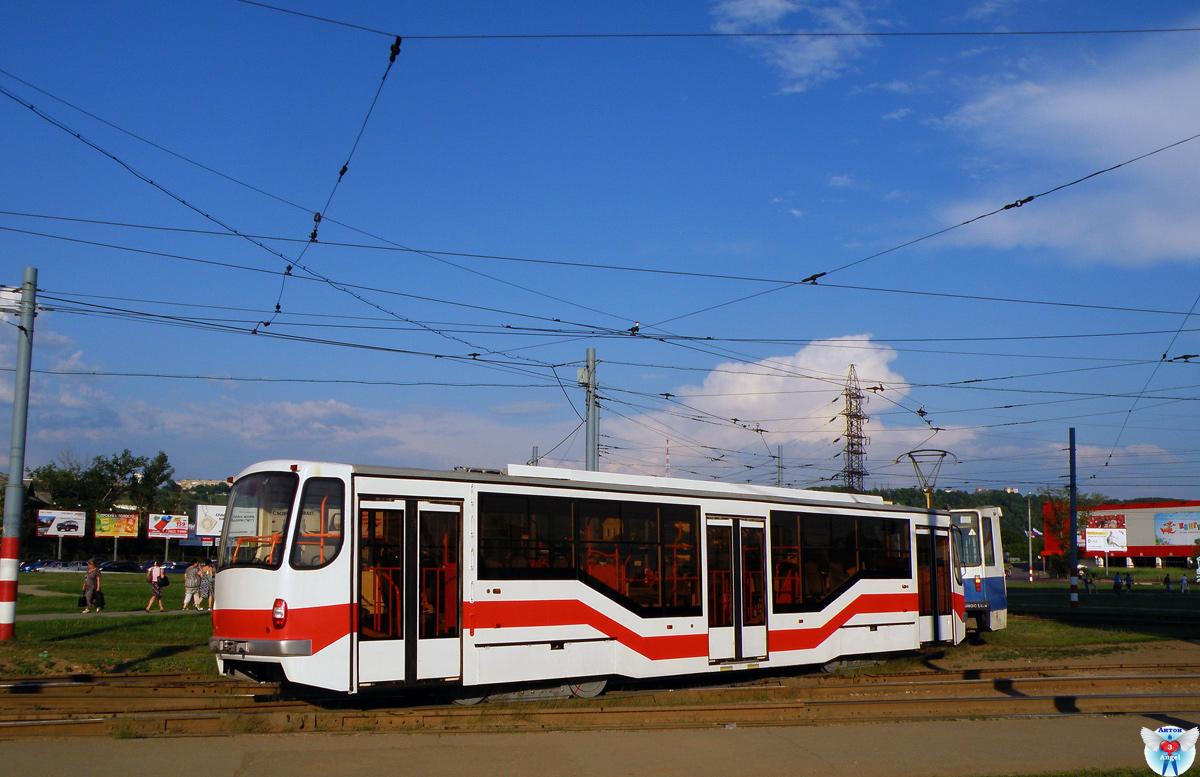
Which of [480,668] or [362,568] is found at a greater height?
[362,568]

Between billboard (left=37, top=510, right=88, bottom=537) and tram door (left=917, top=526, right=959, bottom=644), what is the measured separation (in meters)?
84.9

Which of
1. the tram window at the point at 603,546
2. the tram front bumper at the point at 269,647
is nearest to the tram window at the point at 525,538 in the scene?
the tram window at the point at 603,546

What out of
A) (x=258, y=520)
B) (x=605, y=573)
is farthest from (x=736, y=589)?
(x=258, y=520)

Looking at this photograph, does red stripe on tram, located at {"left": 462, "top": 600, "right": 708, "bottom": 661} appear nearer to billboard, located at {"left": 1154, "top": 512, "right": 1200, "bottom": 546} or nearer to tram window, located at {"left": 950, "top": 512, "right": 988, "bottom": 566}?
tram window, located at {"left": 950, "top": 512, "right": 988, "bottom": 566}

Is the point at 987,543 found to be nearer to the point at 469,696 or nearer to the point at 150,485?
the point at 469,696

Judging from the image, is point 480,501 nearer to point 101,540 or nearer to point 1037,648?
point 1037,648

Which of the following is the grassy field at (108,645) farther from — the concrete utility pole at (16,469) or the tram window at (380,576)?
the tram window at (380,576)

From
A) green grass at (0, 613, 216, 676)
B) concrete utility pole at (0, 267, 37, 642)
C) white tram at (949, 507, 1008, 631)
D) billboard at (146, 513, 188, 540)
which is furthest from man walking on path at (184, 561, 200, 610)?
billboard at (146, 513, 188, 540)

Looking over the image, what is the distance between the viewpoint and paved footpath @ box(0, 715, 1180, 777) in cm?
→ 920

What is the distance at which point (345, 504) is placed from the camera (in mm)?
11680

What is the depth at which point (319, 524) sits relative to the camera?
38.0 feet

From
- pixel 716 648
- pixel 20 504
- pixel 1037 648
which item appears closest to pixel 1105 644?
pixel 1037 648

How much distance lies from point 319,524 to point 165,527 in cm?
8795

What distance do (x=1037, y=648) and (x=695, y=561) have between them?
465 inches
